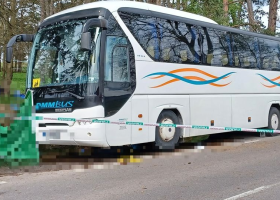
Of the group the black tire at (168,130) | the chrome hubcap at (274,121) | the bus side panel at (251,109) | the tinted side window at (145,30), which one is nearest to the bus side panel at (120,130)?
the black tire at (168,130)

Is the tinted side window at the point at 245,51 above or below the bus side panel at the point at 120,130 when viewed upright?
above

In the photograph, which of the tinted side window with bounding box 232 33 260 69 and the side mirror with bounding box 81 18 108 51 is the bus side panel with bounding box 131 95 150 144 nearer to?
the side mirror with bounding box 81 18 108 51

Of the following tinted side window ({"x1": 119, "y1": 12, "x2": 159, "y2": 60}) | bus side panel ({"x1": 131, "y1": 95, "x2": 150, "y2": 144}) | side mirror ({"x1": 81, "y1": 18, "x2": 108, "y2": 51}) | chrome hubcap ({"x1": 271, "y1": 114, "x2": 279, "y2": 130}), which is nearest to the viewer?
side mirror ({"x1": 81, "y1": 18, "x2": 108, "y2": 51})

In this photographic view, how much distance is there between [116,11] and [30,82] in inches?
107

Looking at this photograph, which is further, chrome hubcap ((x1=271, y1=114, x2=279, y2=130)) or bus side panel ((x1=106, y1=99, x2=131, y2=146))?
chrome hubcap ((x1=271, y1=114, x2=279, y2=130))

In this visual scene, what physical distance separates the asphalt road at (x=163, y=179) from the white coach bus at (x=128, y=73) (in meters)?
0.66

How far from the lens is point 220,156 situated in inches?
402

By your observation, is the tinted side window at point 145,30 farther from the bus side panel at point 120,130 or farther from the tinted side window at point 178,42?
the bus side panel at point 120,130

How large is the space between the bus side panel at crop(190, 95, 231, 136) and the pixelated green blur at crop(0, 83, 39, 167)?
460cm

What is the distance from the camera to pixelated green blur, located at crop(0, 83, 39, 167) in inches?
329

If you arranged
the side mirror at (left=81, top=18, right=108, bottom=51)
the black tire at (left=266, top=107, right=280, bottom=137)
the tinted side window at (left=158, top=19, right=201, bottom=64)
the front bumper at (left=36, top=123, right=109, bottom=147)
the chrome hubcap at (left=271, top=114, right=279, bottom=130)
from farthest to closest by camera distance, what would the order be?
the chrome hubcap at (left=271, top=114, right=279, bottom=130) → the black tire at (left=266, top=107, right=280, bottom=137) → the tinted side window at (left=158, top=19, right=201, bottom=64) → the front bumper at (left=36, top=123, right=109, bottom=147) → the side mirror at (left=81, top=18, right=108, bottom=51)

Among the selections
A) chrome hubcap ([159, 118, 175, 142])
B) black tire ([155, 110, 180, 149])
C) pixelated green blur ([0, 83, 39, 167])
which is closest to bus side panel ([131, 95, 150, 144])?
black tire ([155, 110, 180, 149])

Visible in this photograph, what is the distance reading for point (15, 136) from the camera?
8.40m

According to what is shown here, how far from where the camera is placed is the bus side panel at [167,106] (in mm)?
9984
